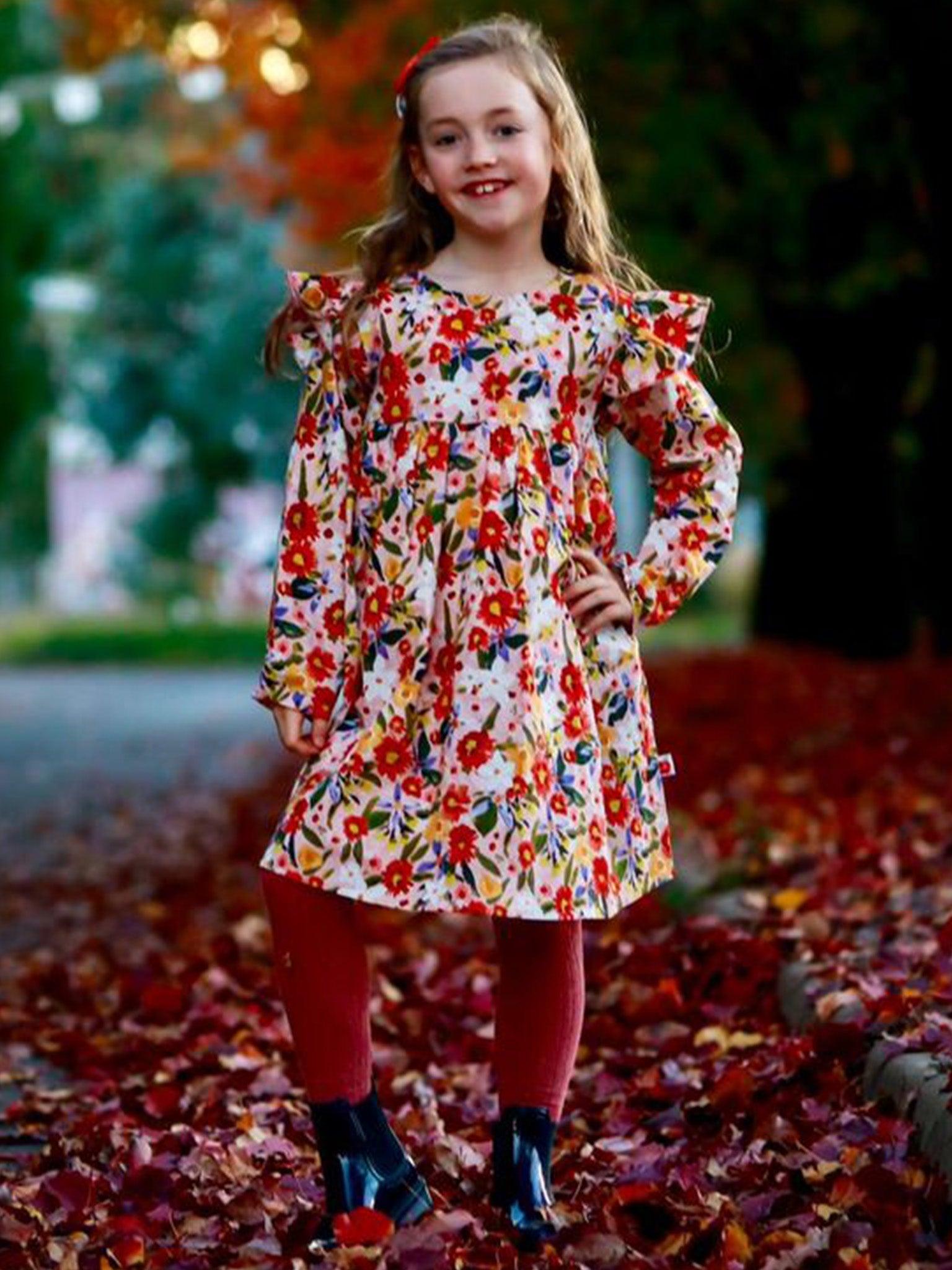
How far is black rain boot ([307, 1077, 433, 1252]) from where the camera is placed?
3627mm

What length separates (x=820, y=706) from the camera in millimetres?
12109

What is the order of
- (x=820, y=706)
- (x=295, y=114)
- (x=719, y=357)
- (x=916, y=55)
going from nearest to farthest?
1. (x=916, y=55)
2. (x=820, y=706)
3. (x=719, y=357)
4. (x=295, y=114)

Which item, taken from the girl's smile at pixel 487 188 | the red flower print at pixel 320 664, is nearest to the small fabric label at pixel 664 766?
the red flower print at pixel 320 664

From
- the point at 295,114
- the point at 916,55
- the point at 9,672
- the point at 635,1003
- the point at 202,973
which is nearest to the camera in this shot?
the point at 635,1003

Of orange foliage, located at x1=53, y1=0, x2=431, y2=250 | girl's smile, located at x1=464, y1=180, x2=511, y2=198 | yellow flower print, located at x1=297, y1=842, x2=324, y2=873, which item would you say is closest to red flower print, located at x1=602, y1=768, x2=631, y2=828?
yellow flower print, located at x1=297, y1=842, x2=324, y2=873

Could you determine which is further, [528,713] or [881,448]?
[881,448]

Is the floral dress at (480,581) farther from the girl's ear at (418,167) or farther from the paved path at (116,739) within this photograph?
the paved path at (116,739)

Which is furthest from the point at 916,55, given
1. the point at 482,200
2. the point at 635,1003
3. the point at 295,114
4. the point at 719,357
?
the point at 295,114

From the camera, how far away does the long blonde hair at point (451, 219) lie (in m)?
3.77

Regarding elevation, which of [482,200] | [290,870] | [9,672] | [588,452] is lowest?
[9,672]

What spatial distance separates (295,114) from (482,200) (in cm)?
1682

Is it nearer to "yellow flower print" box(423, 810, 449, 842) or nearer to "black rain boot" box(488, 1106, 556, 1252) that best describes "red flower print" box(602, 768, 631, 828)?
"yellow flower print" box(423, 810, 449, 842)

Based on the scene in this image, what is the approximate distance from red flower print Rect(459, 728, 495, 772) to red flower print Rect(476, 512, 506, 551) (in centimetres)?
27

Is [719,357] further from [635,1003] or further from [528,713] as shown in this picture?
[528,713]
